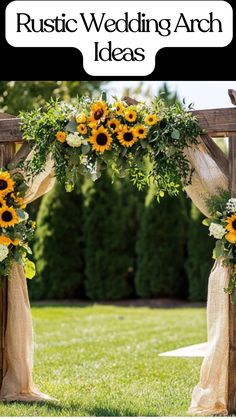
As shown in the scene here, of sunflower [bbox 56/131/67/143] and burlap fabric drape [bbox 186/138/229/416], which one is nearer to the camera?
burlap fabric drape [bbox 186/138/229/416]

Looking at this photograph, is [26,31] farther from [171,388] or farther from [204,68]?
[171,388]

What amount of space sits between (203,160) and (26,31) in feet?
5.16

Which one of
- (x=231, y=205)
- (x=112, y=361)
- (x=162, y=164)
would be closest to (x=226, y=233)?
(x=231, y=205)

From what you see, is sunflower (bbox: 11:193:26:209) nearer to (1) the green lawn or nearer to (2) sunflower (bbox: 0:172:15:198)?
(2) sunflower (bbox: 0:172:15:198)

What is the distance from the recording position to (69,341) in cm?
1030

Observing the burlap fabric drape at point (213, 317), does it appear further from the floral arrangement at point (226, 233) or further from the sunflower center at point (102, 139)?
the sunflower center at point (102, 139)

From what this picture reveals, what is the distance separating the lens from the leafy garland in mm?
5297

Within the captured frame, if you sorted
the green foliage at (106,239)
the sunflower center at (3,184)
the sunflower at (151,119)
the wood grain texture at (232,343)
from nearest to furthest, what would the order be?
the wood grain texture at (232,343) → the sunflower at (151,119) → the sunflower center at (3,184) → the green foliage at (106,239)

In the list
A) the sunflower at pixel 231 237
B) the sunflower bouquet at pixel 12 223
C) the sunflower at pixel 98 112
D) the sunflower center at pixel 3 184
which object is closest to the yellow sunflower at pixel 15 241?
the sunflower bouquet at pixel 12 223

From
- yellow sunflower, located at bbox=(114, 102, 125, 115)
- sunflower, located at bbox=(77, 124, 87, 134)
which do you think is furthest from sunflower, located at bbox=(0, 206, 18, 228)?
yellow sunflower, located at bbox=(114, 102, 125, 115)

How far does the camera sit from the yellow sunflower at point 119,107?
5.30 m

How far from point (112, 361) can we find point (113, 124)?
13.0ft

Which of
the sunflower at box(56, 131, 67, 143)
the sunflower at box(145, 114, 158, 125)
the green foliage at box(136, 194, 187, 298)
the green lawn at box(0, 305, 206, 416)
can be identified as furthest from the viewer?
the green foliage at box(136, 194, 187, 298)

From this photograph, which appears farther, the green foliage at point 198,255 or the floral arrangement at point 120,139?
the green foliage at point 198,255
